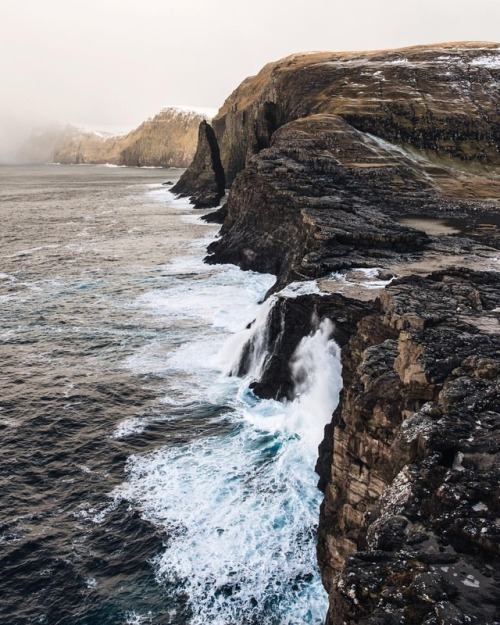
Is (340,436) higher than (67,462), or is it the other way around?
(340,436)

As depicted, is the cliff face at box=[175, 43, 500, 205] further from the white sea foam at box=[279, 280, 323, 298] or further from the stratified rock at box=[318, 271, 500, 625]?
the stratified rock at box=[318, 271, 500, 625]

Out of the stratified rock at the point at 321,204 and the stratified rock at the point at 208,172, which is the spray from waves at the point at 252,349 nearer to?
the stratified rock at the point at 321,204

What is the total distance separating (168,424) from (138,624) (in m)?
13.2

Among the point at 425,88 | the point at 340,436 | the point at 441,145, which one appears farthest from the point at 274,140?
the point at 340,436

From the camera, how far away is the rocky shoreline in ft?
36.3

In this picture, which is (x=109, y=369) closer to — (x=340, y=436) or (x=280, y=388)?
(x=280, y=388)

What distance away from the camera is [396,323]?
22375 mm

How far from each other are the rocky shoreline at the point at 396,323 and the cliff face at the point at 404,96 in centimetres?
47

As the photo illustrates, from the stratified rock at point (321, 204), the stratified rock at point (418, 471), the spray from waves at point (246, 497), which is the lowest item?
the spray from waves at point (246, 497)

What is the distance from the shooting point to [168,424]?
30.7m

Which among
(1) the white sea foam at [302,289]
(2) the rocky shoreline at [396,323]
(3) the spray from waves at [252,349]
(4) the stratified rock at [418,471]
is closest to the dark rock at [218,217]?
(2) the rocky shoreline at [396,323]

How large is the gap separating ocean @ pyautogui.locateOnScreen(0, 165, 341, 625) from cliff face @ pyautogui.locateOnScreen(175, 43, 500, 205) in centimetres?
5563

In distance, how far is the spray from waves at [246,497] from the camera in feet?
63.9

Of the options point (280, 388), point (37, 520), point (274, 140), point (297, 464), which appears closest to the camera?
point (37, 520)
